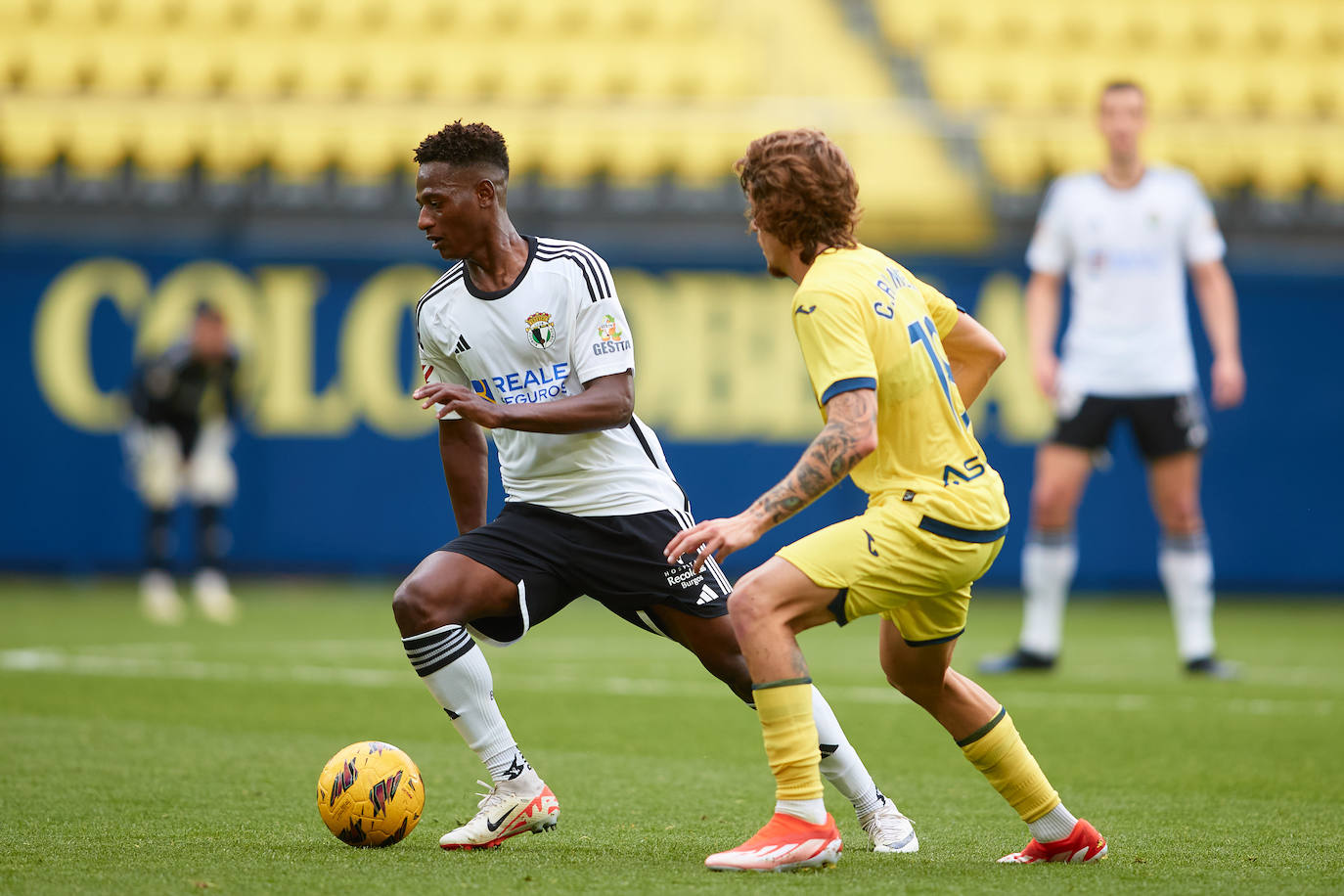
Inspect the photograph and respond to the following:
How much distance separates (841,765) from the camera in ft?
14.3

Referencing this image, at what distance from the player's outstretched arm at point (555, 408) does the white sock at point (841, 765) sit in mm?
888

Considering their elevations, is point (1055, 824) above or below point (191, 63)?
below

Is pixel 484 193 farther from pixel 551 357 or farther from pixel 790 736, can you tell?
pixel 790 736

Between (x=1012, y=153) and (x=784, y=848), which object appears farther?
(x=1012, y=153)

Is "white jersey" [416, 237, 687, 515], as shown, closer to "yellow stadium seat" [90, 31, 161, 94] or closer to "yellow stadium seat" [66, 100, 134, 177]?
"yellow stadium seat" [66, 100, 134, 177]

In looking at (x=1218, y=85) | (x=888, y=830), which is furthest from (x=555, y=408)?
(x=1218, y=85)

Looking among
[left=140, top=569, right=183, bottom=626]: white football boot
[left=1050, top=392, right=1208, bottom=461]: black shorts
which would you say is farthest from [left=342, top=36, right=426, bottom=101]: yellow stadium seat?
[left=1050, top=392, right=1208, bottom=461]: black shorts

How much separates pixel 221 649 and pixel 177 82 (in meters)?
7.02

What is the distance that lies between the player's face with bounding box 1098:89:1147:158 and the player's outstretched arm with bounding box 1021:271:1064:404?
69 cm

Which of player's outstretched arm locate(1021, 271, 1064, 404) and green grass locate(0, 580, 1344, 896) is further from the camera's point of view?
player's outstretched arm locate(1021, 271, 1064, 404)

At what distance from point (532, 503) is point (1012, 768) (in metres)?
1.44

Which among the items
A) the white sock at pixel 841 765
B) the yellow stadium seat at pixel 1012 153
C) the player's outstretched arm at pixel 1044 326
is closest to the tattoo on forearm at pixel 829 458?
the white sock at pixel 841 765

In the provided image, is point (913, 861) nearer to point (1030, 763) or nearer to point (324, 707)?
point (1030, 763)

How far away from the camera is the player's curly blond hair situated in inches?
155
